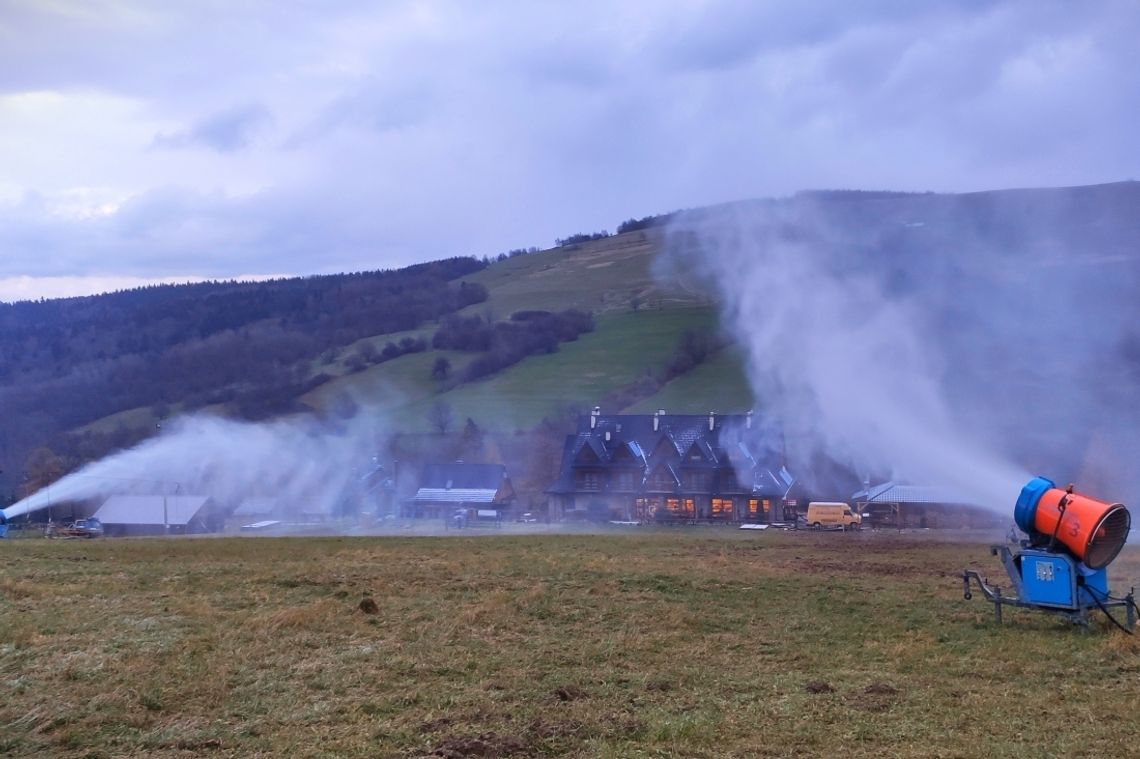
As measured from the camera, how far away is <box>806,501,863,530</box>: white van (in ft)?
211

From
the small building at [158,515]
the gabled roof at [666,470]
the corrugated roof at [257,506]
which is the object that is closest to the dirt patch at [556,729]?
the small building at [158,515]

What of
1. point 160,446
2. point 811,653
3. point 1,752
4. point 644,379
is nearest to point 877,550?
point 811,653

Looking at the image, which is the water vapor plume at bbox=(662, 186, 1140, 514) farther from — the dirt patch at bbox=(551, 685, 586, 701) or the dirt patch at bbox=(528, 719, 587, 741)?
the dirt patch at bbox=(528, 719, 587, 741)

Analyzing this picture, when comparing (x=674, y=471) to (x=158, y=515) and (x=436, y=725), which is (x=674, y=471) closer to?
(x=158, y=515)

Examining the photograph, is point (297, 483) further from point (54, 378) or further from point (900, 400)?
point (54, 378)

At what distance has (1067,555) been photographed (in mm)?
18984

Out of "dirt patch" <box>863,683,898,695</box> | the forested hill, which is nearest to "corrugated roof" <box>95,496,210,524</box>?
the forested hill

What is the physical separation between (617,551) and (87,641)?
23140 mm

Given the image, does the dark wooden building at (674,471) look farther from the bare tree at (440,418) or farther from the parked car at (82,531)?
the parked car at (82,531)

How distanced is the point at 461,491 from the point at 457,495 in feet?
1.72

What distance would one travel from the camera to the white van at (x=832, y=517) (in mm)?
64188

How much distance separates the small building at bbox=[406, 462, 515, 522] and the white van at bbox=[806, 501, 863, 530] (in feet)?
95.0

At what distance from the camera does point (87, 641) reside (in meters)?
17.0

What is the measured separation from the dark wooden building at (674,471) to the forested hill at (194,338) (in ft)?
137
